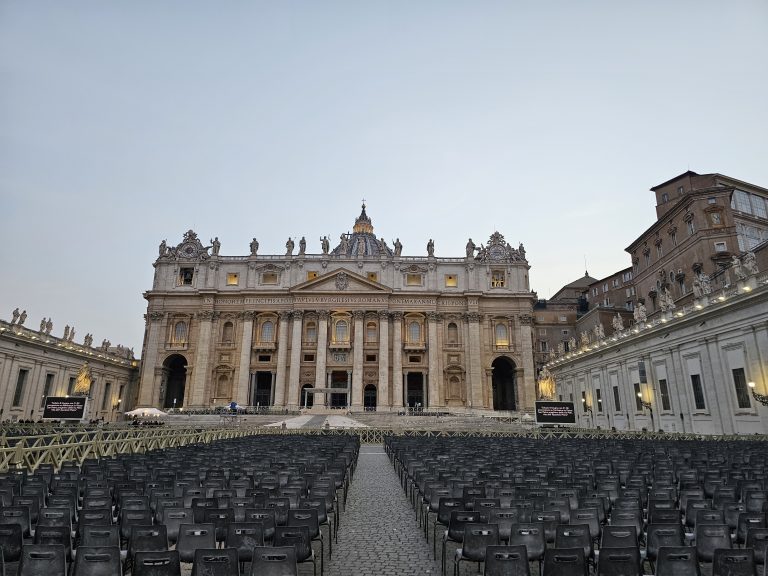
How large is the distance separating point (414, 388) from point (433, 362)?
259 inches

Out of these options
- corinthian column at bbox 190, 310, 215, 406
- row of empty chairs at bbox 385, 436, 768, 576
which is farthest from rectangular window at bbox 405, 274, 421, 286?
row of empty chairs at bbox 385, 436, 768, 576

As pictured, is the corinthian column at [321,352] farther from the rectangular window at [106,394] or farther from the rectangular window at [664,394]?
the rectangular window at [664,394]

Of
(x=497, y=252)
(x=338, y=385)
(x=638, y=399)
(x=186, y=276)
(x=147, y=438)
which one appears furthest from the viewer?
(x=497, y=252)

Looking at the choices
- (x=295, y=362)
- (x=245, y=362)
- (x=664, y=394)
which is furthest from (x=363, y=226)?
(x=664, y=394)

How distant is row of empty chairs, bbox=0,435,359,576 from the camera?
5.00 m

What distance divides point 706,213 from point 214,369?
61746mm

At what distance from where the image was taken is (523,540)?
645cm

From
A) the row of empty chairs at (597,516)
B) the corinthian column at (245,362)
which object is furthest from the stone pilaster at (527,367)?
the row of empty chairs at (597,516)

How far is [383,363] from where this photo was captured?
2591 inches

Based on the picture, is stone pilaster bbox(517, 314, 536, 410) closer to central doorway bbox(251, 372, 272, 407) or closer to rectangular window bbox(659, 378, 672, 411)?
rectangular window bbox(659, 378, 672, 411)

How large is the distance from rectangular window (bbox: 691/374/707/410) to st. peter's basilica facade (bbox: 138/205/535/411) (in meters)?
32.9

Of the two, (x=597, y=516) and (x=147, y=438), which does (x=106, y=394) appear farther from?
(x=597, y=516)

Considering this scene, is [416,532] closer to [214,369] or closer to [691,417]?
[691,417]

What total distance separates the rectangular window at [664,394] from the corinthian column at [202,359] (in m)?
54.5
